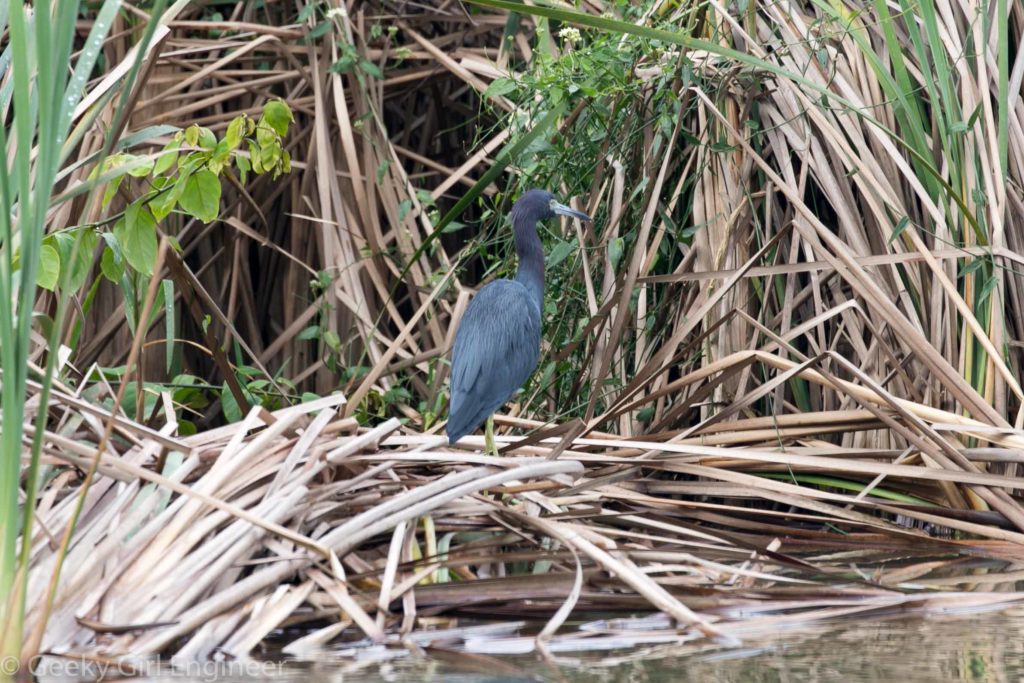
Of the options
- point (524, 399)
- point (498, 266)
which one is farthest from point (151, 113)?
point (524, 399)

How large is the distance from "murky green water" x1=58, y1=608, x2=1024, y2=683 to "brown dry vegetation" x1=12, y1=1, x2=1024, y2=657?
81mm

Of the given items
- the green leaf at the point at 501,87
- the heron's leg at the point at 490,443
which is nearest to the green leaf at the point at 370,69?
the green leaf at the point at 501,87

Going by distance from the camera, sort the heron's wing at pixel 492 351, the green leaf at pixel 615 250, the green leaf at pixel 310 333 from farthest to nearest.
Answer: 1. the green leaf at pixel 310 333
2. the green leaf at pixel 615 250
3. the heron's wing at pixel 492 351

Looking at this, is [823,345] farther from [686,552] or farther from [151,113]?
[151,113]

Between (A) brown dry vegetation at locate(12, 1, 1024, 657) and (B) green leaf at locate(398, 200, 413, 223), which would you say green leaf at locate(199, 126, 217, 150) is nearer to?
(A) brown dry vegetation at locate(12, 1, 1024, 657)

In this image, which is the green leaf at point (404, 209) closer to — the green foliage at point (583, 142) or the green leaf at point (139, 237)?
the green foliage at point (583, 142)

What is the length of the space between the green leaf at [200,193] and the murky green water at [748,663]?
4.30 feet

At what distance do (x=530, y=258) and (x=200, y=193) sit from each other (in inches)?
45.4

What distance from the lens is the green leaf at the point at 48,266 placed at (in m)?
2.63

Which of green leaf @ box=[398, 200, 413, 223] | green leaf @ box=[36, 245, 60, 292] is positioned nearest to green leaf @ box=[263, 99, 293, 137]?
green leaf @ box=[398, 200, 413, 223]

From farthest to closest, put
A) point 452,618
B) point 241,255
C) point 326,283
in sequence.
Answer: point 241,255, point 326,283, point 452,618

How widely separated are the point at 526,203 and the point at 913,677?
2.14 metres

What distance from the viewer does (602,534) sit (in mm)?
2443

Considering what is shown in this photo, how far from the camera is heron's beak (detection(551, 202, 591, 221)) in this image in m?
3.49
